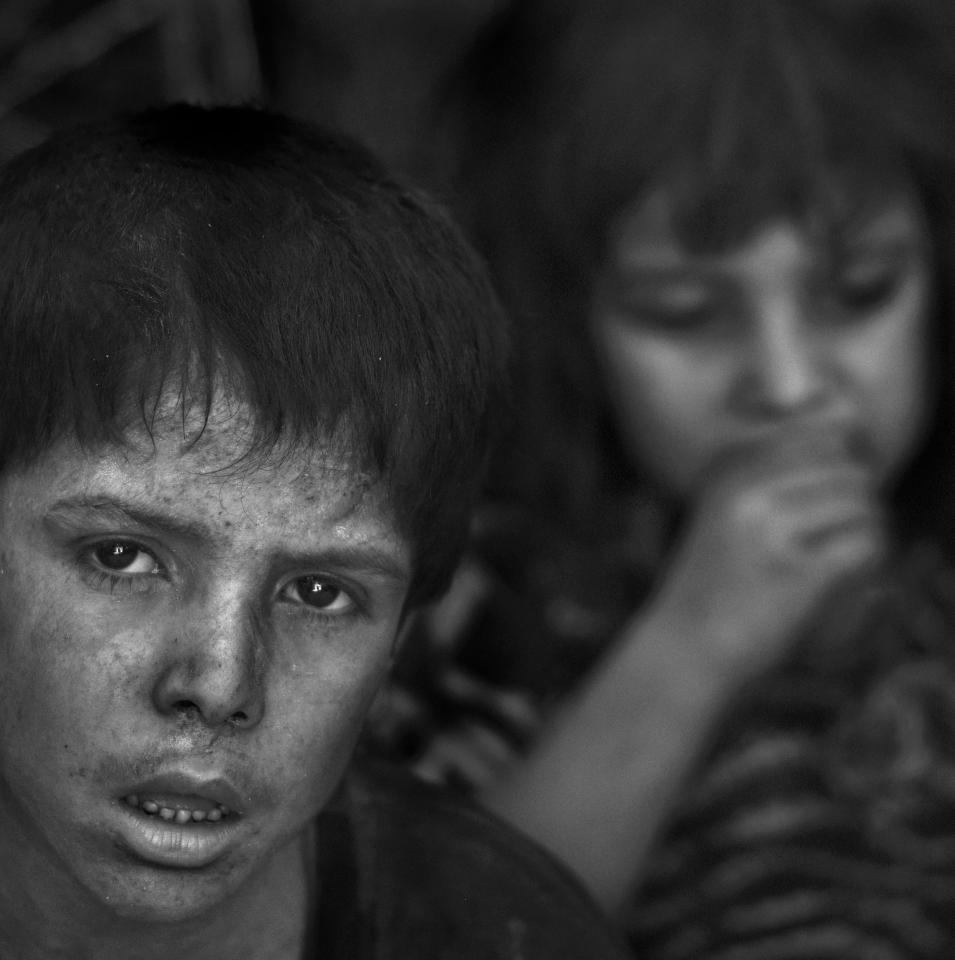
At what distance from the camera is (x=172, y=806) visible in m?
0.97

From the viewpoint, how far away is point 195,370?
933 millimetres

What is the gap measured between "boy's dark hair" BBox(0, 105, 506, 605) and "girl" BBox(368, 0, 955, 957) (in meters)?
0.56

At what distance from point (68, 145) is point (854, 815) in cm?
118

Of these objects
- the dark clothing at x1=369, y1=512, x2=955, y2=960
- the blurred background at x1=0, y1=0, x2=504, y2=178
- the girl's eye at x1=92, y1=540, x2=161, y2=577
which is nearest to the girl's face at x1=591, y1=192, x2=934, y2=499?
the dark clothing at x1=369, y1=512, x2=955, y2=960

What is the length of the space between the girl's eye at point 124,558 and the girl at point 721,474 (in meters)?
0.71

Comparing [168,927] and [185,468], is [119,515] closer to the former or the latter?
[185,468]

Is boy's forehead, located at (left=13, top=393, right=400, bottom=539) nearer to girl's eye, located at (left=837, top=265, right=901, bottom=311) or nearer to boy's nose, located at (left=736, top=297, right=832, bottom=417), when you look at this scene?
boy's nose, located at (left=736, top=297, right=832, bottom=417)

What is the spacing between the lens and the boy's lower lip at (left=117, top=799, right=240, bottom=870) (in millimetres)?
961

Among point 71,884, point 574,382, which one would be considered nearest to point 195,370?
point 71,884

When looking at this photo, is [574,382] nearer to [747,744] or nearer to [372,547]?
[747,744]

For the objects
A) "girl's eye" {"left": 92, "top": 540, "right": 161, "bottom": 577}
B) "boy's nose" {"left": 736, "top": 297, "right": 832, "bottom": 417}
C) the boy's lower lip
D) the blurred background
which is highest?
the blurred background

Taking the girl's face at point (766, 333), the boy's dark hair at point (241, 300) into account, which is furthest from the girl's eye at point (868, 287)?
the boy's dark hair at point (241, 300)

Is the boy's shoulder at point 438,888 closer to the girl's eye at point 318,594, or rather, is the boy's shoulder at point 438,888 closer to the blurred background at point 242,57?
the girl's eye at point 318,594

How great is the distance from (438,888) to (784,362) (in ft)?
2.38
